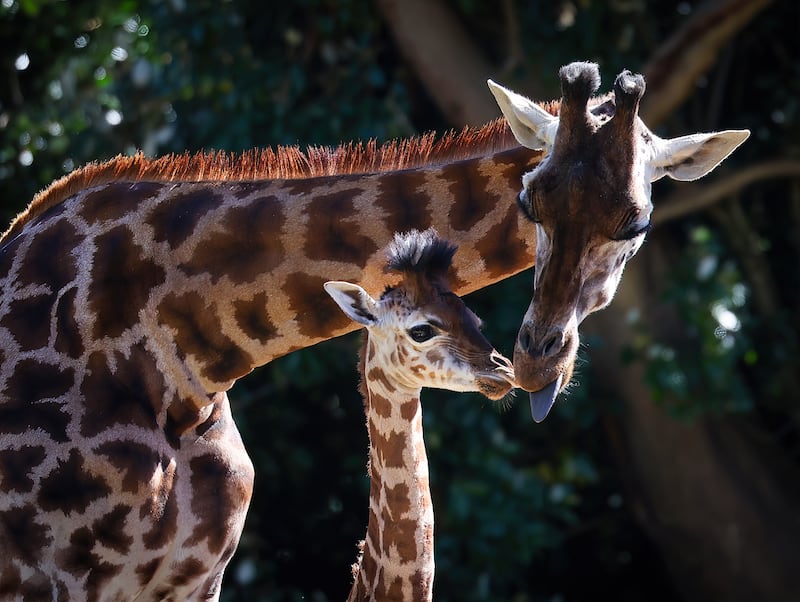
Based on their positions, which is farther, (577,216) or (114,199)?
(114,199)

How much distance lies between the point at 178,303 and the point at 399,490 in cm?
82

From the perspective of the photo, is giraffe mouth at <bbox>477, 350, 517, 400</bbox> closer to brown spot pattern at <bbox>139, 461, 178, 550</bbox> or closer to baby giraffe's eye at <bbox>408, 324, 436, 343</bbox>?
baby giraffe's eye at <bbox>408, 324, 436, 343</bbox>

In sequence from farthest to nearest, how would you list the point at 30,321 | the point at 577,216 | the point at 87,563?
the point at 30,321 → the point at 87,563 → the point at 577,216

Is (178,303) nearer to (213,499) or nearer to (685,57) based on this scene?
(213,499)

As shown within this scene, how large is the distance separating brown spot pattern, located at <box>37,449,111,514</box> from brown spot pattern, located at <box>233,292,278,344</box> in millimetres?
570

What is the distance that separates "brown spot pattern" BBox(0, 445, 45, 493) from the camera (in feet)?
11.6

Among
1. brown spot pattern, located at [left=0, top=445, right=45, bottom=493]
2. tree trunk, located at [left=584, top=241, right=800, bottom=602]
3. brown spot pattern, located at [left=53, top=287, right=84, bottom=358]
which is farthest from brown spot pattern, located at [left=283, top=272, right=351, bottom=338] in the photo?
tree trunk, located at [left=584, top=241, right=800, bottom=602]

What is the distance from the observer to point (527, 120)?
349 cm

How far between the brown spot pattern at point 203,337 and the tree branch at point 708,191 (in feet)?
13.2

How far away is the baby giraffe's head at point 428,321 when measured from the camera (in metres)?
3.51

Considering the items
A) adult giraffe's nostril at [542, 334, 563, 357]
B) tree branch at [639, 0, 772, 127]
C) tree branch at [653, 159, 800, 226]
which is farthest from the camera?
tree branch at [653, 159, 800, 226]

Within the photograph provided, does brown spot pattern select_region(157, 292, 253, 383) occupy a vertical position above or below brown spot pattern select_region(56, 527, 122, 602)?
above

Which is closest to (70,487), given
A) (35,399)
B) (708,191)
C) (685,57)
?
(35,399)

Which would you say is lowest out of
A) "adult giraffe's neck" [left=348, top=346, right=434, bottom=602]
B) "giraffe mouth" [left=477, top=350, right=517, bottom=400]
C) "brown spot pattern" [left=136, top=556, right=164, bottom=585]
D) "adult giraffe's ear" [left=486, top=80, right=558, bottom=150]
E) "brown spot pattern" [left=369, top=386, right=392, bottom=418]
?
"adult giraffe's neck" [left=348, top=346, right=434, bottom=602]
